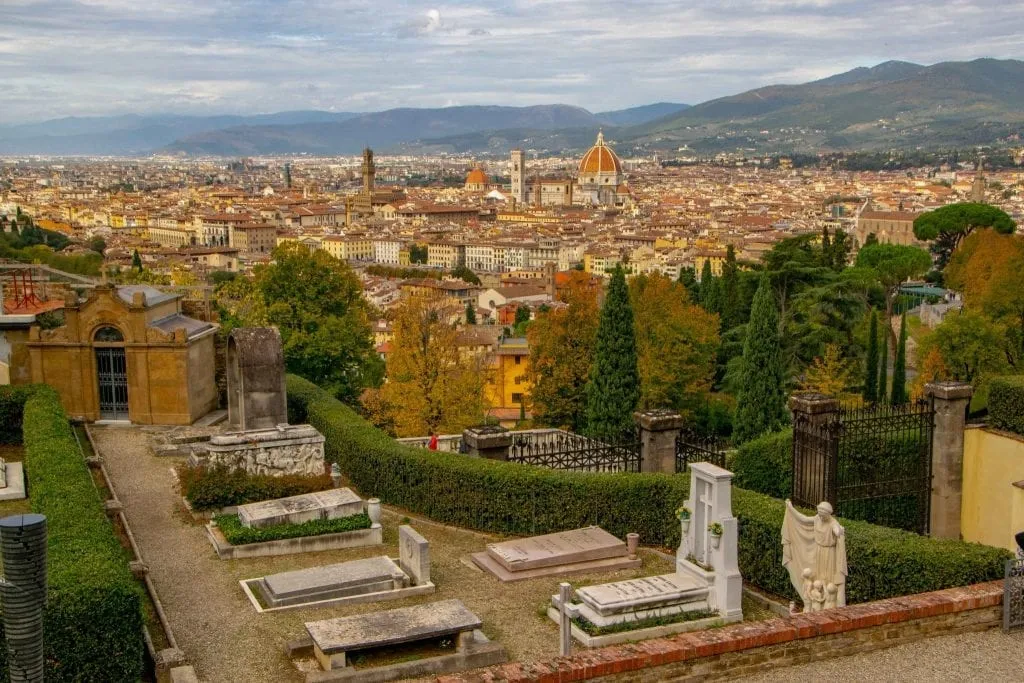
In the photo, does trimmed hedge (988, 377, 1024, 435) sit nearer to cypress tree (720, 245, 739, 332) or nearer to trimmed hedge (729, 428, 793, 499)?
trimmed hedge (729, 428, 793, 499)

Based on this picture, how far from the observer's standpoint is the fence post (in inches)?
442

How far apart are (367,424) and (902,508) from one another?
6862 mm

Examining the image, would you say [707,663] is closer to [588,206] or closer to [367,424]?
[367,424]

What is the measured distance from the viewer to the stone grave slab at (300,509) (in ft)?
36.7

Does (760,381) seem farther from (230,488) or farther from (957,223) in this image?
(957,223)

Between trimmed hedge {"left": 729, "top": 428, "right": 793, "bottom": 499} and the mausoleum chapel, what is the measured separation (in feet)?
27.2

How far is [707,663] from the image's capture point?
6672 mm

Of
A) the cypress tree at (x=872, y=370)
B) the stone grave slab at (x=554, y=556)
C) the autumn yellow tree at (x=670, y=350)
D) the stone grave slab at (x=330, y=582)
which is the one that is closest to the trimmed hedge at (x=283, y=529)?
the stone grave slab at (x=330, y=582)

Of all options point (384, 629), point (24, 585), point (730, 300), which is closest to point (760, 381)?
point (730, 300)

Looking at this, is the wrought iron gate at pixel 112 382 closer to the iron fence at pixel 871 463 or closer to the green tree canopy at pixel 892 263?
the iron fence at pixel 871 463

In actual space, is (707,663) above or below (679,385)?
above

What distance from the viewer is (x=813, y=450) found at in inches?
451

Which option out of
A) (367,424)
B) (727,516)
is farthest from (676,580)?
(367,424)

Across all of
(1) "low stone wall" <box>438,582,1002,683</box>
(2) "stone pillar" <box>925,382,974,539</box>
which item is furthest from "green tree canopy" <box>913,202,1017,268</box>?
(1) "low stone wall" <box>438,582,1002,683</box>
